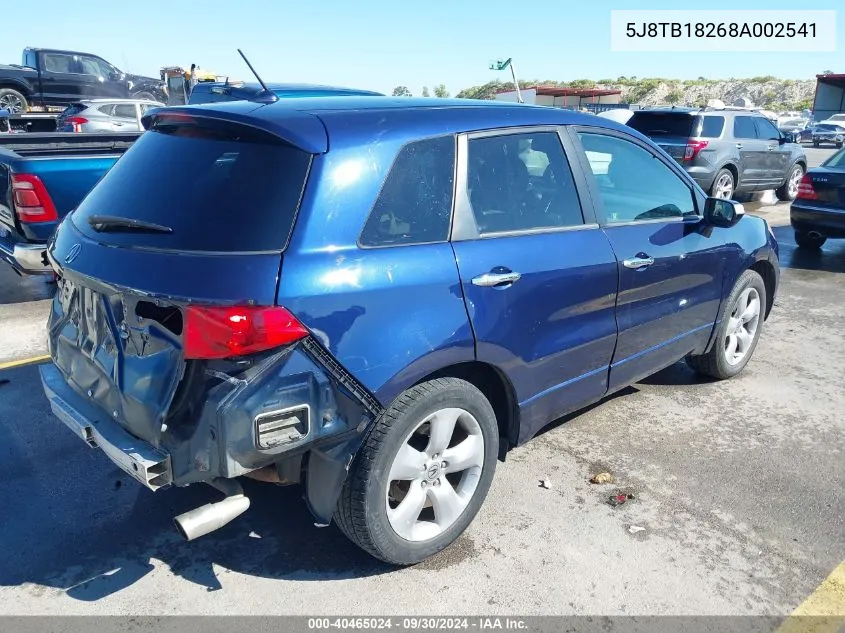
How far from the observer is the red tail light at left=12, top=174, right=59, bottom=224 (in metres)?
5.75

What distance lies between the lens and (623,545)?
124 inches

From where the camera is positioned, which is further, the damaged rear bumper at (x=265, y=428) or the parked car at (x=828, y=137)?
the parked car at (x=828, y=137)

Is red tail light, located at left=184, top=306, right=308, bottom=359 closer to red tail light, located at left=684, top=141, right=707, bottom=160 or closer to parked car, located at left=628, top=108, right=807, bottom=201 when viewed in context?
parked car, located at left=628, top=108, right=807, bottom=201

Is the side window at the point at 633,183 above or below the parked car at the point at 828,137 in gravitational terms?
below

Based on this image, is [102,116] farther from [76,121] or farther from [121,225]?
[121,225]

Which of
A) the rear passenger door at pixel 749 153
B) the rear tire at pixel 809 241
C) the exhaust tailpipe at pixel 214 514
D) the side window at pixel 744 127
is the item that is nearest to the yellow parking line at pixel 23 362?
the exhaust tailpipe at pixel 214 514

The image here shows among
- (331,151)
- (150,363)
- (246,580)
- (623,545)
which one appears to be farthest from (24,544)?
(623,545)

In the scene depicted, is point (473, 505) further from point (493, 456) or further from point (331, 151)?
point (331, 151)

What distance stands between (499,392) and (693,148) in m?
10.5

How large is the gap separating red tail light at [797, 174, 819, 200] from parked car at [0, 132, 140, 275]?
8004mm

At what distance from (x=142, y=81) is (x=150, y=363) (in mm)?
22084

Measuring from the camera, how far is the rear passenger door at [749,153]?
13.0 metres

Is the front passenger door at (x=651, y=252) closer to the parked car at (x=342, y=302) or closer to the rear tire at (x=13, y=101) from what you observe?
the parked car at (x=342, y=302)

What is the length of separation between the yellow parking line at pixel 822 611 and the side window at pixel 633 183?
1.87 meters
